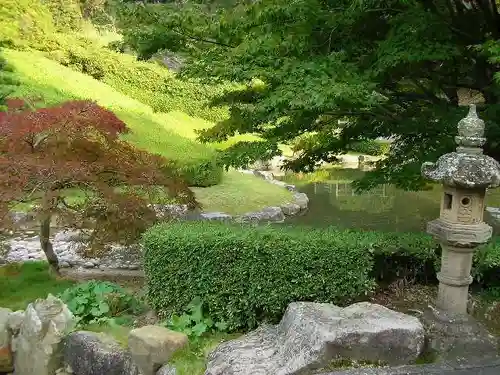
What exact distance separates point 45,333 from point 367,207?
12171 millimetres

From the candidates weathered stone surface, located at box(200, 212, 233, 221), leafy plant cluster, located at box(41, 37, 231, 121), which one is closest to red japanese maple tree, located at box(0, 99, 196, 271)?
weathered stone surface, located at box(200, 212, 233, 221)

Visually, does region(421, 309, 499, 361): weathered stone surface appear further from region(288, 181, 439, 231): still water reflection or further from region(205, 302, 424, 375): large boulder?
region(288, 181, 439, 231): still water reflection

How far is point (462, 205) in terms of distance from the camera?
4.98 meters

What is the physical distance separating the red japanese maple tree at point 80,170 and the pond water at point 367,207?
620 centimetres

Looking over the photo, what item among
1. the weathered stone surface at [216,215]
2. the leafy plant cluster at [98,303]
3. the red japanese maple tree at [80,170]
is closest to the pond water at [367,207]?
the weathered stone surface at [216,215]

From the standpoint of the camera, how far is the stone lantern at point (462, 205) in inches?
188

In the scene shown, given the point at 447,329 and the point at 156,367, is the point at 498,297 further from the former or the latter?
the point at 156,367

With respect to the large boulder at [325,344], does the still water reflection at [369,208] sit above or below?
below

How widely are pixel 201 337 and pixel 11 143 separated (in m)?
3.73

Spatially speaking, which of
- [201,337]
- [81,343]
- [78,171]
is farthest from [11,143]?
[201,337]

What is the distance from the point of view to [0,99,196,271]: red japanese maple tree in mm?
6762

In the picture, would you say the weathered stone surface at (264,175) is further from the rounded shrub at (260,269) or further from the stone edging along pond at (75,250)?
the rounded shrub at (260,269)

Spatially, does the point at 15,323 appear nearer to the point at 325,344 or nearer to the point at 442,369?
the point at 325,344

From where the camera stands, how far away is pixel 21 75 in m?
19.8
